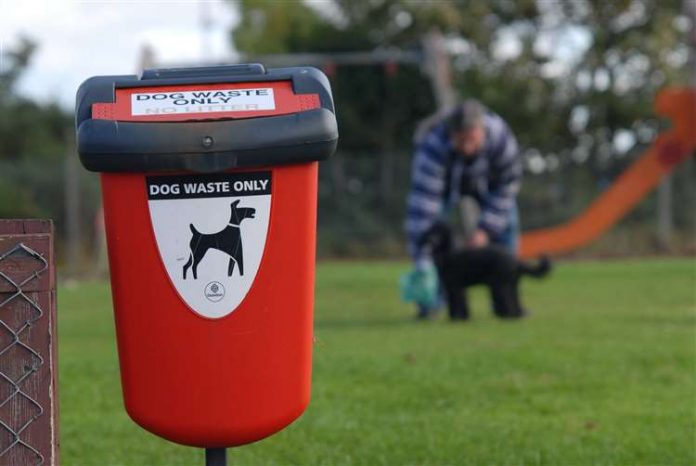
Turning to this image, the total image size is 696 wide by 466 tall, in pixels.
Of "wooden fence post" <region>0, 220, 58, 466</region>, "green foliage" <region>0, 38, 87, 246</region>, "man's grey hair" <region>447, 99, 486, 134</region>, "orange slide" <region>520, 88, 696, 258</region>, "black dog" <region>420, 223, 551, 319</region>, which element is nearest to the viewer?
"wooden fence post" <region>0, 220, 58, 466</region>

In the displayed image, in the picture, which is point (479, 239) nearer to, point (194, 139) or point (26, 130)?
point (194, 139)

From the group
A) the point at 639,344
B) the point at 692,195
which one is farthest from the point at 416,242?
the point at 692,195

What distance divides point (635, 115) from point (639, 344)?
20.3 meters

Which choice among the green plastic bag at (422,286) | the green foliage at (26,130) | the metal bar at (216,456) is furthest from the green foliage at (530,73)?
the metal bar at (216,456)

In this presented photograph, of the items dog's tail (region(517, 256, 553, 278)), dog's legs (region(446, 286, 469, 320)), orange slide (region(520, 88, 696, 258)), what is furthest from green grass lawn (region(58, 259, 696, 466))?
orange slide (region(520, 88, 696, 258))

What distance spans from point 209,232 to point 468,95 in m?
25.8

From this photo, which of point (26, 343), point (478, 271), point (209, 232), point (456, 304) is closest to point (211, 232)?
point (209, 232)

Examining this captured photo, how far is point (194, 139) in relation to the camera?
2.84m

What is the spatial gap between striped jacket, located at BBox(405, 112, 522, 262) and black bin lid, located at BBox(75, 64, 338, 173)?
6543 mm

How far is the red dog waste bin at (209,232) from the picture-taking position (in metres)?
2.86

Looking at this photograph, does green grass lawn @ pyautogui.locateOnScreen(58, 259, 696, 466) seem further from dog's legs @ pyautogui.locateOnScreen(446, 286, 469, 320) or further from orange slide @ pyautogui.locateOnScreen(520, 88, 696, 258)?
orange slide @ pyautogui.locateOnScreen(520, 88, 696, 258)

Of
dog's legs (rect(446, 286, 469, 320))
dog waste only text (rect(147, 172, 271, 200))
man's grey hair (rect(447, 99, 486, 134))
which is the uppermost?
man's grey hair (rect(447, 99, 486, 134))

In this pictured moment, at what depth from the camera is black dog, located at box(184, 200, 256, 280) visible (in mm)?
2896

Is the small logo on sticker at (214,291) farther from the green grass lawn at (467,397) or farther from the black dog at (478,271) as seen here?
the black dog at (478,271)
